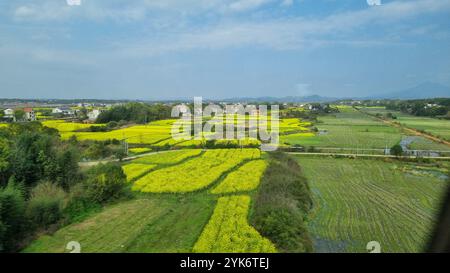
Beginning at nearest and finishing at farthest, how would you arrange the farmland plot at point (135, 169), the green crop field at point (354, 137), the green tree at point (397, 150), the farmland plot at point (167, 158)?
the farmland plot at point (135, 169), the farmland plot at point (167, 158), the green tree at point (397, 150), the green crop field at point (354, 137)

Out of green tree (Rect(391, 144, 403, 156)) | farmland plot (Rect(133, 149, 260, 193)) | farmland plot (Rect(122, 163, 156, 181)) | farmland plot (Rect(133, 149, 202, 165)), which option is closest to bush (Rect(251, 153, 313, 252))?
farmland plot (Rect(133, 149, 260, 193))

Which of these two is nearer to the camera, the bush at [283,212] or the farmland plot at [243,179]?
the bush at [283,212]

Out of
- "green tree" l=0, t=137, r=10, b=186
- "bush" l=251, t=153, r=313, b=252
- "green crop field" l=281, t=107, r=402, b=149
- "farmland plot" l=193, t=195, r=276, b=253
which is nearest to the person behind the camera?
"farmland plot" l=193, t=195, r=276, b=253

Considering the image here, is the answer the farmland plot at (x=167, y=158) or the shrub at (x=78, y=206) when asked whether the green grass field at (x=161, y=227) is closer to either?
the shrub at (x=78, y=206)

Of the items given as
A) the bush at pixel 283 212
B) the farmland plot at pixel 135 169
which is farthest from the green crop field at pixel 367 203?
the farmland plot at pixel 135 169

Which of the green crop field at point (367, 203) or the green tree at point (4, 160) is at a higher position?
the green tree at point (4, 160)

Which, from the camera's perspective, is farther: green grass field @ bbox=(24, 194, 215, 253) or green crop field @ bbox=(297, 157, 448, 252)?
green crop field @ bbox=(297, 157, 448, 252)

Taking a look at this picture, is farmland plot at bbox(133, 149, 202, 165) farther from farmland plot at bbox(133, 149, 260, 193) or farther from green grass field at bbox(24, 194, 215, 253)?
green grass field at bbox(24, 194, 215, 253)
